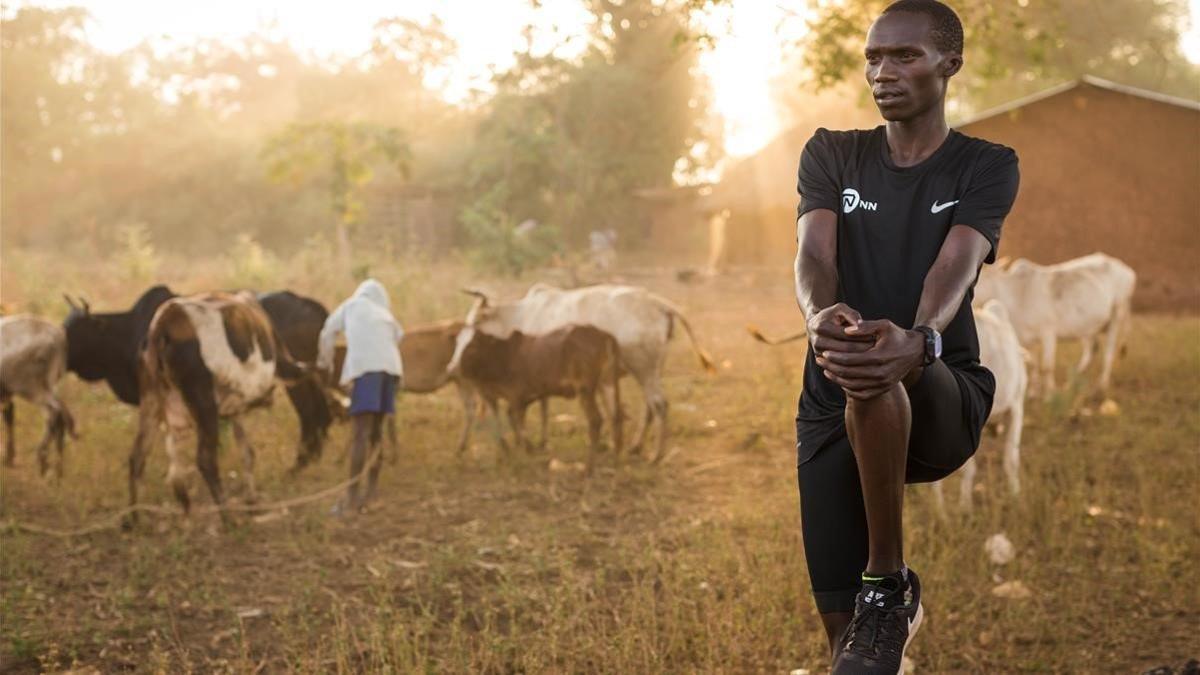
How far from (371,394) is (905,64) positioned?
552 centimetres

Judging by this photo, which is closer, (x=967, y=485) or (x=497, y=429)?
(x=967, y=485)

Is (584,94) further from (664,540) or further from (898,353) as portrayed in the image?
(898,353)

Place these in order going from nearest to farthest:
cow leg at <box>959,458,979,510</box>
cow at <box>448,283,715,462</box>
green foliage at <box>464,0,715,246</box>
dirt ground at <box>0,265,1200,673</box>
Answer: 1. dirt ground at <box>0,265,1200,673</box>
2. cow leg at <box>959,458,979,510</box>
3. cow at <box>448,283,715,462</box>
4. green foliage at <box>464,0,715,246</box>

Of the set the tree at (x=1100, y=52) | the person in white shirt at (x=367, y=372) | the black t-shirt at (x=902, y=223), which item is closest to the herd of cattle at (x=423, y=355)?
the person in white shirt at (x=367, y=372)

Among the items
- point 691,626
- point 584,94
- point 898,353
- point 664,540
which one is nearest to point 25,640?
point 691,626

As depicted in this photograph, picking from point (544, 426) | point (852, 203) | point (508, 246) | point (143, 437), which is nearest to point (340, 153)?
point (508, 246)

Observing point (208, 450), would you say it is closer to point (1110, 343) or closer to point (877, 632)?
point (877, 632)

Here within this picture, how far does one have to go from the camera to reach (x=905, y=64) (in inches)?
111

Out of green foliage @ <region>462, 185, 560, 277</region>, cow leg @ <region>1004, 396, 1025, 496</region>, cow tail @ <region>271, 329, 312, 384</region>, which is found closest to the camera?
cow leg @ <region>1004, 396, 1025, 496</region>

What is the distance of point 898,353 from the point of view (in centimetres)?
240

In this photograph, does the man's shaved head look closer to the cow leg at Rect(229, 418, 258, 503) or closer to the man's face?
the man's face

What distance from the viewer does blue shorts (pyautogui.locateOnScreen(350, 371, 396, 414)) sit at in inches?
302

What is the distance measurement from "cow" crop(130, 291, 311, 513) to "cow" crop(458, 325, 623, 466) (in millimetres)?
1989

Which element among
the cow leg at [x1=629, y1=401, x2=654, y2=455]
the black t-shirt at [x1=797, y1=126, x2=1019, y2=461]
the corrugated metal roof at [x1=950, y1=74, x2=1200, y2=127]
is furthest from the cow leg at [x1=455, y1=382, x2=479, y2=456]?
the corrugated metal roof at [x1=950, y1=74, x2=1200, y2=127]
